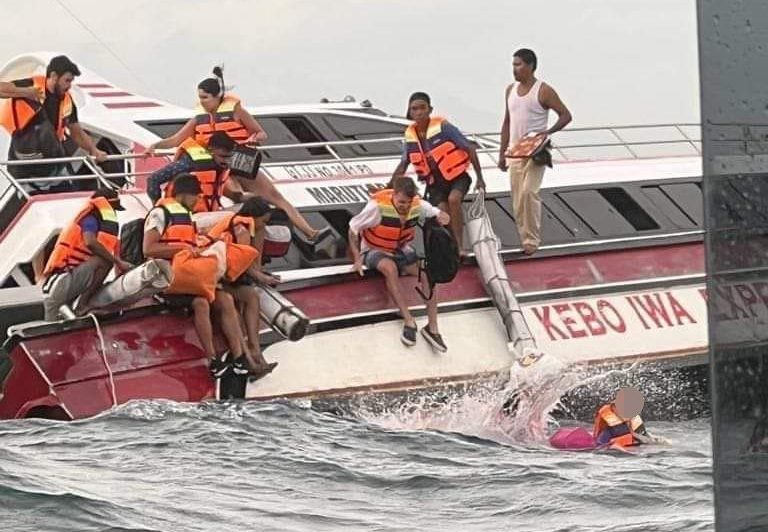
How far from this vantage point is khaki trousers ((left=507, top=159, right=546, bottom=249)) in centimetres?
1208

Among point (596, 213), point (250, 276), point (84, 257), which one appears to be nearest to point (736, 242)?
point (84, 257)

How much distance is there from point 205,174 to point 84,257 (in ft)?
3.62

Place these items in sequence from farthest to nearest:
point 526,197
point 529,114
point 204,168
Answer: point 526,197 → point 529,114 → point 204,168

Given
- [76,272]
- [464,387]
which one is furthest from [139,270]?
[464,387]

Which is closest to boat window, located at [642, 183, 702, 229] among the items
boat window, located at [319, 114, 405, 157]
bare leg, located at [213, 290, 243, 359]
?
boat window, located at [319, 114, 405, 157]

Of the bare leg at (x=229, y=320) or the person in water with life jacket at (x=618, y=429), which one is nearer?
the person in water with life jacket at (x=618, y=429)

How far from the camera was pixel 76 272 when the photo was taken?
32.9 feet

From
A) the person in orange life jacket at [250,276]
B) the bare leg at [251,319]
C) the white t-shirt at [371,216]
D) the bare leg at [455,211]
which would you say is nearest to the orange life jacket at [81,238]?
the person in orange life jacket at [250,276]

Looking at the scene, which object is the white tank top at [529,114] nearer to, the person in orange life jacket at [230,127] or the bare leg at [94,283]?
the person in orange life jacket at [230,127]

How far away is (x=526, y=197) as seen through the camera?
1216 cm

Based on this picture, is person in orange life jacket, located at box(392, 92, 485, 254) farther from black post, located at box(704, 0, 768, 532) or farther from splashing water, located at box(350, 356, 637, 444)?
black post, located at box(704, 0, 768, 532)

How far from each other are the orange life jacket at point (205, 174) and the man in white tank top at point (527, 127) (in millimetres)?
2579

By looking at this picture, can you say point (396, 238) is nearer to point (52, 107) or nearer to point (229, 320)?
point (229, 320)

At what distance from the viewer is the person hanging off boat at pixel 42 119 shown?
1146cm
